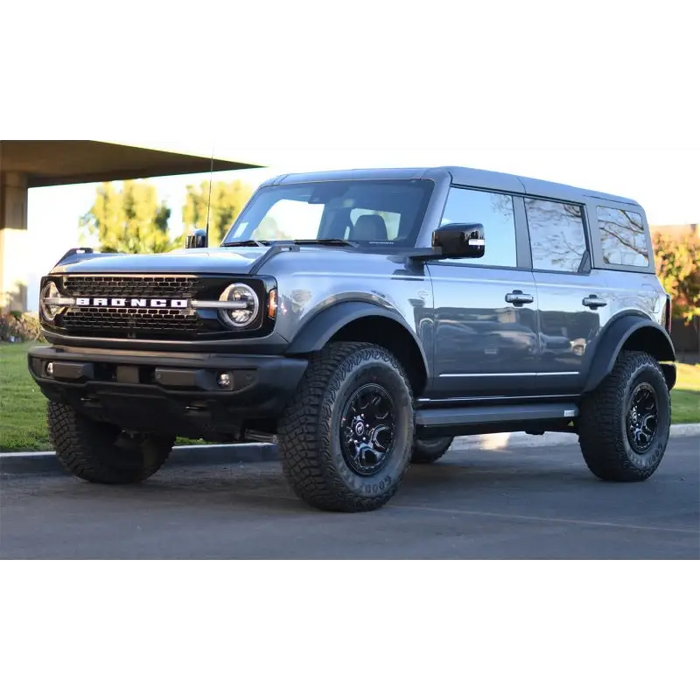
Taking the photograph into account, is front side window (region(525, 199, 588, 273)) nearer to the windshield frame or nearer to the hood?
the windshield frame

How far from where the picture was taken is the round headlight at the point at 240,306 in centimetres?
698

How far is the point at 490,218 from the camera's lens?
8922mm

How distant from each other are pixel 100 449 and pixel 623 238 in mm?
4729

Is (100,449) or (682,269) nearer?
(100,449)

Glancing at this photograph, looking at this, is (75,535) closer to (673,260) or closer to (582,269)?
(582,269)

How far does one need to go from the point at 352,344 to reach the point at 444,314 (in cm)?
91

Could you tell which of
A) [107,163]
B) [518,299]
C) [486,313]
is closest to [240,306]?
[486,313]

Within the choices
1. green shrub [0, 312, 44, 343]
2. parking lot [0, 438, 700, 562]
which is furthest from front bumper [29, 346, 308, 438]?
green shrub [0, 312, 44, 343]

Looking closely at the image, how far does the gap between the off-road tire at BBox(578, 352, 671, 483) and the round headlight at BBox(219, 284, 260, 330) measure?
11.8ft

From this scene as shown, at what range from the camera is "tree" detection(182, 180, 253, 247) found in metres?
18.3

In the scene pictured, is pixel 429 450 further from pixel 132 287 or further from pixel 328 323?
pixel 132 287

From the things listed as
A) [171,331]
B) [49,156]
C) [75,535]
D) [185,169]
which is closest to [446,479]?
[171,331]
